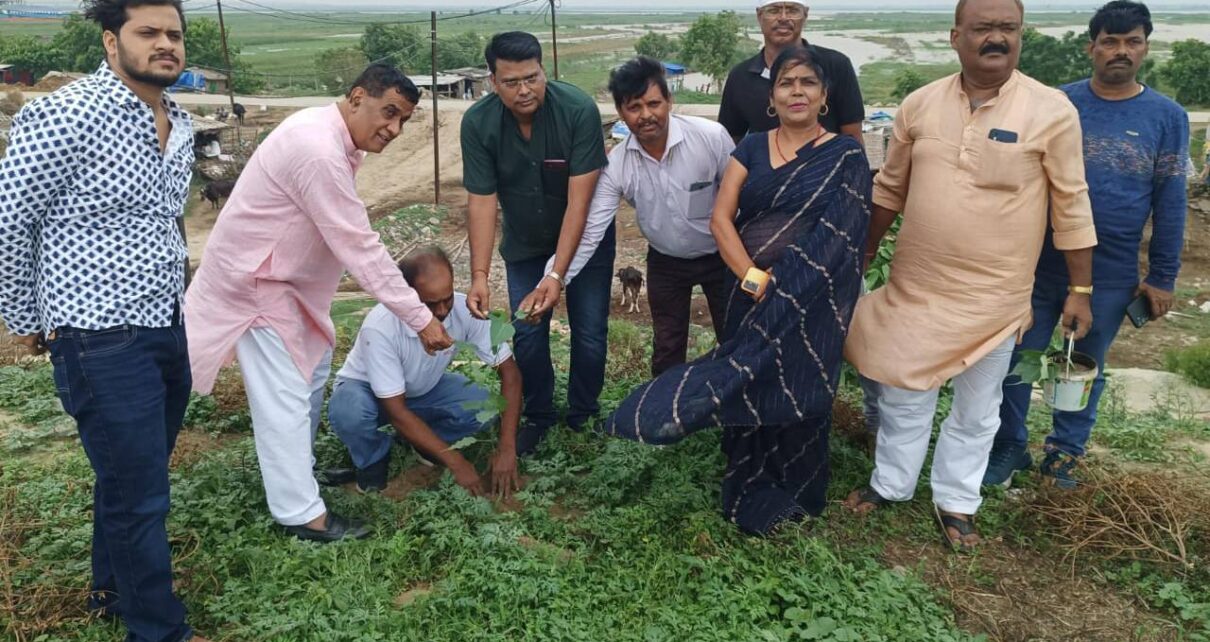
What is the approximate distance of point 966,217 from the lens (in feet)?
10.5

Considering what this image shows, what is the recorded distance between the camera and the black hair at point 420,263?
3650mm

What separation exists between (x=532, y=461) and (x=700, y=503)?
0.85 meters

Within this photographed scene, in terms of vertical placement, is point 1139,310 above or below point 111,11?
below

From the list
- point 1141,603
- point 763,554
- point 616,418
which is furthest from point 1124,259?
point 616,418

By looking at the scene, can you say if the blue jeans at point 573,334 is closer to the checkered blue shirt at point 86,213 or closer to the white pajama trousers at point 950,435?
the white pajama trousers at point 950,435

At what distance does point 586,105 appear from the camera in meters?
4.00

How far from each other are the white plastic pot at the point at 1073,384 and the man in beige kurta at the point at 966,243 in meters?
0.15

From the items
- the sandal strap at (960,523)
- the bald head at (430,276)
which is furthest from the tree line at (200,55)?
the sandal strap at (960,523)

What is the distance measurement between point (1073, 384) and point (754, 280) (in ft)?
4.22

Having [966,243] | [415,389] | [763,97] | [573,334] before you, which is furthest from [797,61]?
[415,389]

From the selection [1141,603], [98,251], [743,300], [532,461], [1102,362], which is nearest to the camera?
[98,251]

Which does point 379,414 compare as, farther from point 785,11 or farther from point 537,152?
point 785,11

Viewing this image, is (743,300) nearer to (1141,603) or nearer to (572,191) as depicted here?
(572,191)

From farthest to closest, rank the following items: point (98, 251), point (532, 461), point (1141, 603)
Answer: point (532, 461) < point (1141, 603) < point (98, 251)
